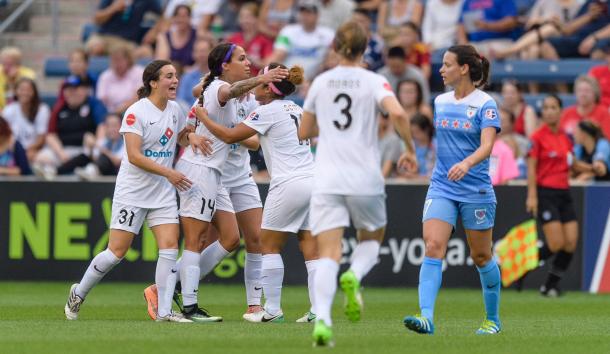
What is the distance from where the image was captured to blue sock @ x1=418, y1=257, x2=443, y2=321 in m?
9.87

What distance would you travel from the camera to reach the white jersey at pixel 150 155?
1129 centimetres

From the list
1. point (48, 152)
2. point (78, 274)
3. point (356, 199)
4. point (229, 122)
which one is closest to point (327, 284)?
point (356, 199)

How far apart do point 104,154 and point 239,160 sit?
630 cm

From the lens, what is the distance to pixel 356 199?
9078mm

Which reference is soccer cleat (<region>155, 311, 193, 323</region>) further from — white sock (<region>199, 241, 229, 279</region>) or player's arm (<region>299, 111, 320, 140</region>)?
player's arm (<region>299, 111, 320, 140</region>)

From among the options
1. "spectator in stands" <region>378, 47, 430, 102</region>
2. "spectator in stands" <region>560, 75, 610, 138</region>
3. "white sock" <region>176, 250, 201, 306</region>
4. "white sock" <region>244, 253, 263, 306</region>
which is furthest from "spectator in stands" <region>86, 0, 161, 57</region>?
"white sock" <region>176, 250, 201, 306</region>

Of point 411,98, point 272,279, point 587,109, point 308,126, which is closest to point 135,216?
point 272,279

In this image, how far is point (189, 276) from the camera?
1133 cm

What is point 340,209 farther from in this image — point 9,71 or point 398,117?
point 9,71

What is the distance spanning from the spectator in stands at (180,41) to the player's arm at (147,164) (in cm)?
913

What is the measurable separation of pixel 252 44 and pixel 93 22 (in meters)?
3.96

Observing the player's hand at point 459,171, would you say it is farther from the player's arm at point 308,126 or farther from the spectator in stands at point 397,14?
the spectator in stands at point 397,14

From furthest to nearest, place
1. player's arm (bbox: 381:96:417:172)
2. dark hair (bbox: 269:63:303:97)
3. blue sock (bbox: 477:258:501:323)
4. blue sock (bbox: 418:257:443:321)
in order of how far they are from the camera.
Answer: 1. dark hair (bbox: 269:63:303:97)
2. blue sock (bbox: 477:258:501:323)
3. blue sock (bbox: 418:257:443:321)
4. player's arm (bbox: 381:96:417:172)

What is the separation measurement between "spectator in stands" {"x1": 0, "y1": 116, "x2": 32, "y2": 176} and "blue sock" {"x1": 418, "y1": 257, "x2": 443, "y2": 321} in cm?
896
